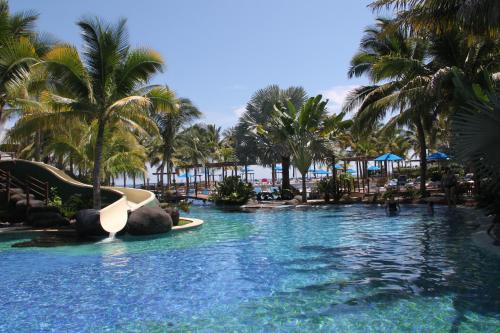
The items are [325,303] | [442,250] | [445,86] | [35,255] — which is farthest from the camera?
[445,86]

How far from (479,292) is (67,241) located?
11.1 metres

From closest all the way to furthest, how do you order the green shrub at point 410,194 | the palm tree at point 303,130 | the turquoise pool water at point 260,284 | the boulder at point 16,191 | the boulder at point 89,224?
the turquoise pool water at point 260,284 → the boulder at point 89,224 → the boulder at point 16,191 → the green shrub at point 410,194 → the palm tree at point 303,130

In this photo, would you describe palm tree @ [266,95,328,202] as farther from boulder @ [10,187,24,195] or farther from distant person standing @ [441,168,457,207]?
boulder @ [10,187,24,195]

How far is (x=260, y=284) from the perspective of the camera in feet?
26.7

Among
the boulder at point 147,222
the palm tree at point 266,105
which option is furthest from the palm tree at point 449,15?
the palm tree at point 266,105

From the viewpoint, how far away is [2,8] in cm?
1716

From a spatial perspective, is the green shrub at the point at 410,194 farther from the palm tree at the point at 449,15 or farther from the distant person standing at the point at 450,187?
the palm tree at the point at 449,15

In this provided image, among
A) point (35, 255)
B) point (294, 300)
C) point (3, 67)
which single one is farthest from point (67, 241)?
point (294, 300)

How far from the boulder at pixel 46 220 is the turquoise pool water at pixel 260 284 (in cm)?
159

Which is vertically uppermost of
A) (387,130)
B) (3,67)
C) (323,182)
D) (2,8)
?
(2,8)

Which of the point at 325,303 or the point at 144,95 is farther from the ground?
the point at 144,95

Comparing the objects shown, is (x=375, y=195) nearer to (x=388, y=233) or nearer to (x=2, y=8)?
(x=388, y=233)

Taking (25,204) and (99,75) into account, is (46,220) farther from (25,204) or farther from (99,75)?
(99,75)

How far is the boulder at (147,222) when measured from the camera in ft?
47.2
